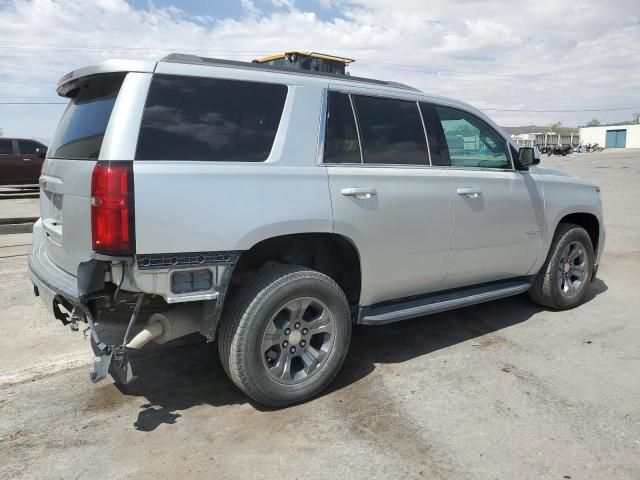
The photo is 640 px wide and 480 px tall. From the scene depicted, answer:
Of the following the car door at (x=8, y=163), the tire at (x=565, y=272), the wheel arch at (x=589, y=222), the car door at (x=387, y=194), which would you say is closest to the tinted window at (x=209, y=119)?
the car door at (x=387, y=194)

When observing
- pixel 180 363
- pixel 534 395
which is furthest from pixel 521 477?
pixel 180 363

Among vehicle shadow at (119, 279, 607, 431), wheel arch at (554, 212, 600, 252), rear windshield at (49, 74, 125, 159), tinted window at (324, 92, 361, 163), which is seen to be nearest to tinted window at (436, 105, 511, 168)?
tinted window at (324, 92, 361, 163)

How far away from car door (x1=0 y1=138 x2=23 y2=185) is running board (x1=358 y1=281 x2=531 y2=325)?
16817 millimetres

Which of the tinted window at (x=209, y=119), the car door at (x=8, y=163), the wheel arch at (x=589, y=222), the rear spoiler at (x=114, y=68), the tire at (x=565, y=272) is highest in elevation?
the rear spoiler at (x=114, y=68)

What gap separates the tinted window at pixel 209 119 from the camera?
118 inches

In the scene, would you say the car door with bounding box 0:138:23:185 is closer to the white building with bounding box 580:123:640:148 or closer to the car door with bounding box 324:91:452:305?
the car door with bounding box 324:91:452:305

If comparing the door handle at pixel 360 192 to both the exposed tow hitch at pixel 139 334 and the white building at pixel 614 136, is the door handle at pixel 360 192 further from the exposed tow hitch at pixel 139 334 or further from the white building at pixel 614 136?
the white building at pixel 614 136

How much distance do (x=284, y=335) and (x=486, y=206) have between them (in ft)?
6.74

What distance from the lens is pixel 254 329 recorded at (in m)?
3.25

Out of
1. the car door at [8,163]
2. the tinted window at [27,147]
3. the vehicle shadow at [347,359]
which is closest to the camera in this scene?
the vehicle shadow at [347,359]

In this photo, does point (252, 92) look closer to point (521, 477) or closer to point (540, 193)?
point (521, 477)

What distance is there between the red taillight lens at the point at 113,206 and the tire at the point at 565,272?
13.0ft

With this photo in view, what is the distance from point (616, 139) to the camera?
93562 mm

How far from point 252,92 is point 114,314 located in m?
1.56
